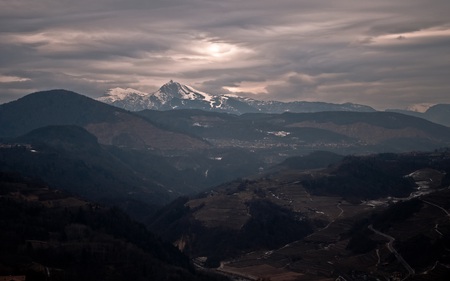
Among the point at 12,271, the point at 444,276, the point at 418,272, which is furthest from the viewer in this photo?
the point at 418,272

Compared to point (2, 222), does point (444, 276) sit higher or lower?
lower

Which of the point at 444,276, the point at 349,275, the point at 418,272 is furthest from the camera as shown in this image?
the point at 349,275

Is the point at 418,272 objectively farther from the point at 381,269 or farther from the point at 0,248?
the point at 0,248

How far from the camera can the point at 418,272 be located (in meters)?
182

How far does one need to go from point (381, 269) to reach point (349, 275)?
9.10 meters

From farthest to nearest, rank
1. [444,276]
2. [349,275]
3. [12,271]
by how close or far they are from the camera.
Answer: [349,275]
[444,276]
[12,271]

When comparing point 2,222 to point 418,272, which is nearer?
point 418,272

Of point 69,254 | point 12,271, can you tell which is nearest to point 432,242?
point 69,254

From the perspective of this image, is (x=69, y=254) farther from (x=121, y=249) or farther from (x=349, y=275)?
(x=349, y=275)

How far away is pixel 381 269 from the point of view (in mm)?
193375

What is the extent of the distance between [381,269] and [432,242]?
59.1 ft

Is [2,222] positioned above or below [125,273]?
above

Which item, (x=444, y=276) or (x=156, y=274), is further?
(x=156, y=274)

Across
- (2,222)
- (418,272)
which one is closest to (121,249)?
(2,222)
